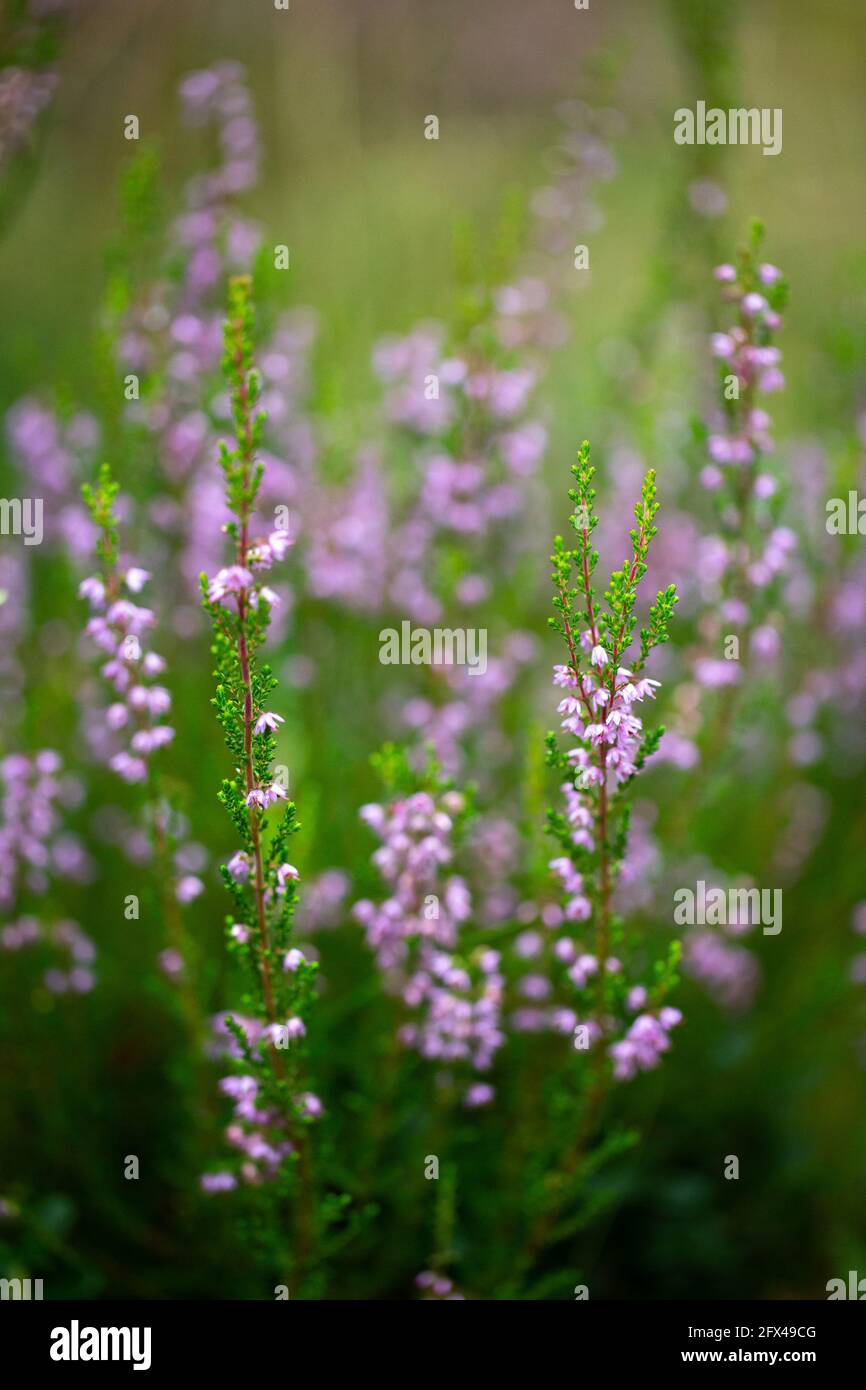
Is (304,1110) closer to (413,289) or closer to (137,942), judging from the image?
(137,942)

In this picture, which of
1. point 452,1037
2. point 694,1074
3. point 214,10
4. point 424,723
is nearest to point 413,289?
point 214,10

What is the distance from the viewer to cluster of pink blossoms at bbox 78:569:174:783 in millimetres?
2707

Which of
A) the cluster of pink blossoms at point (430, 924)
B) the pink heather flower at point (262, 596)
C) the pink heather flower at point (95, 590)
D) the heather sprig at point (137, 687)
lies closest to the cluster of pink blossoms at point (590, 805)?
the cluster of pink blossoms at point (430, 924)

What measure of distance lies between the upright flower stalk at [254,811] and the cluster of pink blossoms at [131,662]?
0.27 meters

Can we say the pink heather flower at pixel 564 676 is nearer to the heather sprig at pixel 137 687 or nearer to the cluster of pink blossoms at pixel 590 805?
the cluster of pink blossoms at pixel 590 805

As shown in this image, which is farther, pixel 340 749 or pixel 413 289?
pixel 413 289

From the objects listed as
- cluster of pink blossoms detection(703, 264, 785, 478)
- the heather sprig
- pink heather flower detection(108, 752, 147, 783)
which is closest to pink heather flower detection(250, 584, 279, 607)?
Answer: the heather sprig

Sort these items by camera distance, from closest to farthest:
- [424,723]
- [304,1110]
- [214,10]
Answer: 1. [304,1110]
2. [424,723]
3. [214,10]

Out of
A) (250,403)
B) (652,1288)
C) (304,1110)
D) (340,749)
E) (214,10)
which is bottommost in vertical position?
(652,1288)

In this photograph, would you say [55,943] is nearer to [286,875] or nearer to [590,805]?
[286,875]

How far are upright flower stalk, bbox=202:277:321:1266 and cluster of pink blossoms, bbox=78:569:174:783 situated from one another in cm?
27

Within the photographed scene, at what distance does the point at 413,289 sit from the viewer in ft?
27.4

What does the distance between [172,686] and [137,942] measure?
105cm

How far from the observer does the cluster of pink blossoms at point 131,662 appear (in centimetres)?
271
